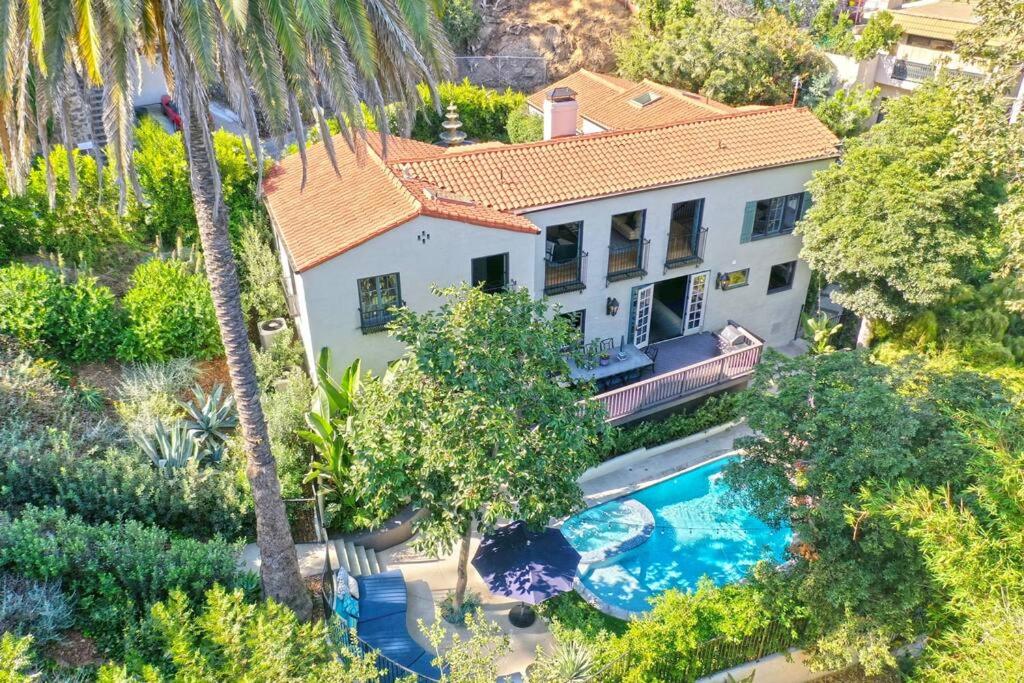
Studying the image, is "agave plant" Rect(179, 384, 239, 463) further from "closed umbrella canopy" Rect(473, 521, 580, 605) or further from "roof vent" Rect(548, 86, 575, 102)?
"roof vent" Rect(548, 86, 575, 102)

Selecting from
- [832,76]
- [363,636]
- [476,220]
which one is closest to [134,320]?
[476,220]

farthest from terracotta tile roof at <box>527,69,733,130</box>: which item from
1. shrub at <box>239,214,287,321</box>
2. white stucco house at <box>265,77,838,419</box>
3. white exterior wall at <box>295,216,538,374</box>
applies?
shrub at <box>239,214,287,321</box>

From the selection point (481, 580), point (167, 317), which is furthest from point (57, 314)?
point (481, 580)

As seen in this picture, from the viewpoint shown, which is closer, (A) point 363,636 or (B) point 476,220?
(A) point 363,636

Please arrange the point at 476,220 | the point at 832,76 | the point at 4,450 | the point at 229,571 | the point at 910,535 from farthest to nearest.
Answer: the point at 832,76 → the point at 476,220 → the point at 4,450 → the point at 229,571 → the point at 910,535

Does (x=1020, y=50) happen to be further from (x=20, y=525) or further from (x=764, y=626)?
(x=20, y=525)

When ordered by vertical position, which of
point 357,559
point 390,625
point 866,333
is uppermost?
point 866,333

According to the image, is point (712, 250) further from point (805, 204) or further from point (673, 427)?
point (673, 427)
